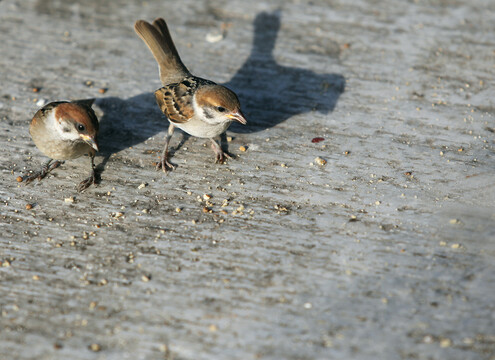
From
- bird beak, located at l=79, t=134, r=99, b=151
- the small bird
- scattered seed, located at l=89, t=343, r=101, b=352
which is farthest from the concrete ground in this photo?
bird beak, located at l=79, t=134, r=99, b=151

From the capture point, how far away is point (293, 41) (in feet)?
18.4

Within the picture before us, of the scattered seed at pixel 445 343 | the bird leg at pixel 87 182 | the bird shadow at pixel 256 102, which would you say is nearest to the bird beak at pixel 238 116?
the bird shadow at pixel 256 102

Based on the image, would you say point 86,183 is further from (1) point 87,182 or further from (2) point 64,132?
(2) point 64,132

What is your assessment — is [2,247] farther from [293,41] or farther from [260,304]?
[293,41]

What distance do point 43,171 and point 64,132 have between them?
1.35ft

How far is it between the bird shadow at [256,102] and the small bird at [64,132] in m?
0.29

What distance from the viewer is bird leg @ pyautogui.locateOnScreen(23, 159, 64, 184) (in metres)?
3.96

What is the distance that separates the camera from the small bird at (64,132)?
3.86m

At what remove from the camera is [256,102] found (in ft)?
16.0

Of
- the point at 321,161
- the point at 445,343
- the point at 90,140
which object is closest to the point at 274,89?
the point at 321,161

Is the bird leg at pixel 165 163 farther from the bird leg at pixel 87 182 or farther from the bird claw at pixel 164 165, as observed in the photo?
the bird leg at pixel 87 182

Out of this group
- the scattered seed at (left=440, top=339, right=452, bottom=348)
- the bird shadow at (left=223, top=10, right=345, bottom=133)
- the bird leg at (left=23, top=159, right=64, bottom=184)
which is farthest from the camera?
the bird shadow at (left=223, top=10, right=345, bottom=133)

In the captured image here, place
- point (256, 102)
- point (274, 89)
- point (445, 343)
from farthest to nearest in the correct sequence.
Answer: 1. point (274, 89)
2. point (256, 102)
3. point (445, 343)

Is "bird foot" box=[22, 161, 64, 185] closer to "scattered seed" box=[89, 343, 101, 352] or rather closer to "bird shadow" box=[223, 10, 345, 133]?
"bird shadow" box=[223, 10, 345, 133]
